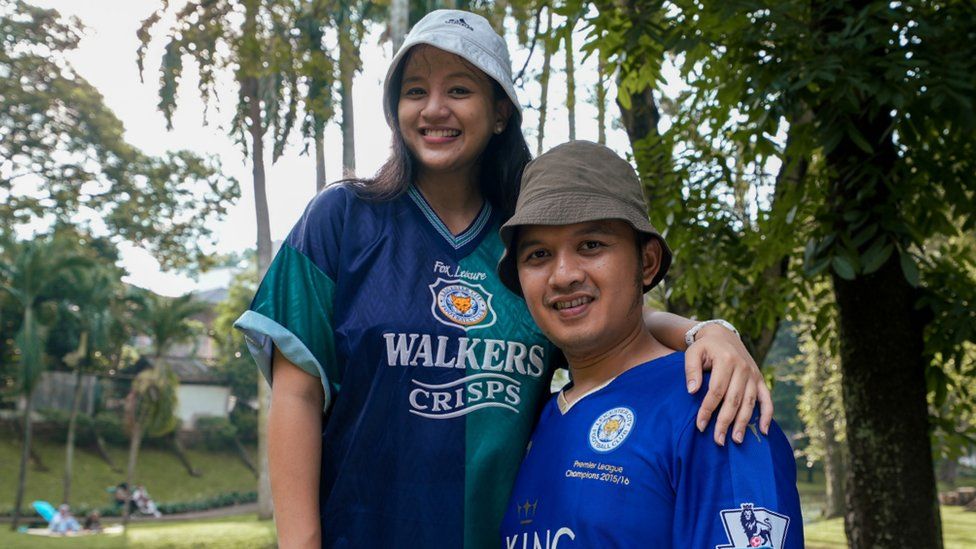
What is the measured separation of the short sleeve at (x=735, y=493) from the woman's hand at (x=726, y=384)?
0.08ft

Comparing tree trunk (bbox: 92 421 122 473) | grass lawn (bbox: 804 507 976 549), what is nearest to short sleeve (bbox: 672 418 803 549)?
grass lawn (bbox: 804 507 976 549)

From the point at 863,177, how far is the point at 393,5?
634 centimetres

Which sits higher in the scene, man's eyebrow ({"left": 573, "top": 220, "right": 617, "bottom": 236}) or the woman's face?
the woman's face

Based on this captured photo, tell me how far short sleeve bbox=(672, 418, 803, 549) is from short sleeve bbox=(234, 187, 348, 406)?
0.82 metres

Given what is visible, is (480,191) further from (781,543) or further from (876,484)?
(876,484)

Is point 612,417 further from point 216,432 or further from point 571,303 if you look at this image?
point 216,432

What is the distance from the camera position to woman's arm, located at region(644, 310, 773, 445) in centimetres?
172

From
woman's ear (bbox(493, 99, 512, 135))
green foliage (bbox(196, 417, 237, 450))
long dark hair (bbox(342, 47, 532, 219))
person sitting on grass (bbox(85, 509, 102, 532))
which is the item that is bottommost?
person sitting on grass (bbox(85, 509, 102, 532))

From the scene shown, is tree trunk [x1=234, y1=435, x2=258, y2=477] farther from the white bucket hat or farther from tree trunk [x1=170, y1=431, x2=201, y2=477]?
the white bucket hat

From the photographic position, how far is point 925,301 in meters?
4.52

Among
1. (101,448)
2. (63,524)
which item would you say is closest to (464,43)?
(63,524)

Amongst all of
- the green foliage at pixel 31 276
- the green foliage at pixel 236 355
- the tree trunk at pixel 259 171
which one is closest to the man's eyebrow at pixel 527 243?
the tree trunk at pixel 259 171

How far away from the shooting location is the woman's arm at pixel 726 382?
1.72 m

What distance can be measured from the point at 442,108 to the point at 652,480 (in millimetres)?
1042
